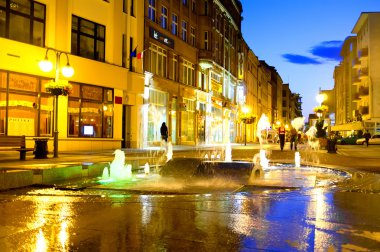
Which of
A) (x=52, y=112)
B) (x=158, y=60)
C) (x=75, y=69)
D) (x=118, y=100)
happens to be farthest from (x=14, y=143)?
(x=158, y=60)

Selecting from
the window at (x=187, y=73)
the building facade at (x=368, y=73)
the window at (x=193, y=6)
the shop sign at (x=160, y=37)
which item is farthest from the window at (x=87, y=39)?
the building facade at (x=368, y=73)

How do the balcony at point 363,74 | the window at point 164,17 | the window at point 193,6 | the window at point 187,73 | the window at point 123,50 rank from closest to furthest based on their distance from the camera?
1. the window at point 123,50
2. the window at point 164,17
3. the window at point 187,73
4. the window at point 193,6
5. the balcony at point 363,74

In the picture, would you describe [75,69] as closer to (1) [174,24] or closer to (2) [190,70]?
(1) [174,24]

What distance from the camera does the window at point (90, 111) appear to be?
27.3 metres

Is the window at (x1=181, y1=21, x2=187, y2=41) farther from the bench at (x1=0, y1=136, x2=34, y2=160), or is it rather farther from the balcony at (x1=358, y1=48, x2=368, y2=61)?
the balcony at (x1=358, y1=48, x2=368, y2=61)

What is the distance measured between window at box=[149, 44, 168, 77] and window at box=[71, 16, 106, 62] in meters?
6.86

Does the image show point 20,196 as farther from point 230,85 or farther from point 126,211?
point 230,85

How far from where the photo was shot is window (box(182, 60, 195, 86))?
146 feet

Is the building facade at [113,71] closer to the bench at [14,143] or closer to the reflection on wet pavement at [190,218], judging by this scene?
the bench at [14,143]

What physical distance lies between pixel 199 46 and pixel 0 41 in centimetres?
2896

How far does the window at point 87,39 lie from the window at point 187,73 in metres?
14.9

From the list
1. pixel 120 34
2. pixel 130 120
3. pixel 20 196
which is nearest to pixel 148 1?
pixel 120 34

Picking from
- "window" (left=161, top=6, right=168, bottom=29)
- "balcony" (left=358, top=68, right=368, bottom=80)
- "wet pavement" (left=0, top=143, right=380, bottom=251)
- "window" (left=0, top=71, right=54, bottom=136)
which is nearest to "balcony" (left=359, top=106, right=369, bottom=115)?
"balcony" (left=358, top=68, right=368, bottom=80)

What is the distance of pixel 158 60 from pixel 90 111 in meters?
11.2
